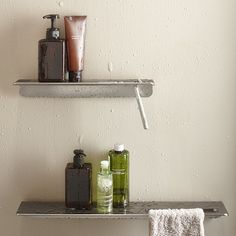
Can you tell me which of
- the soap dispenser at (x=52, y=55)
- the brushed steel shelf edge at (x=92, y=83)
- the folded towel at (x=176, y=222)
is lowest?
the folded towel at (x=176, y=222)

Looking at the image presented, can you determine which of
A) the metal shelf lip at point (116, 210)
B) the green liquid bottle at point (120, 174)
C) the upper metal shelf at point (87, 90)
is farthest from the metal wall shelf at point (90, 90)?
the metal shelf lip at point (116, 210)

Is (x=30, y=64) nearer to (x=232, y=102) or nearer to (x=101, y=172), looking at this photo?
(x=101, y=172)

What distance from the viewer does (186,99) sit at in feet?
5.41

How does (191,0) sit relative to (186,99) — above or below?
above

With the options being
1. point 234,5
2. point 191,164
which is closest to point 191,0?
point 234,5

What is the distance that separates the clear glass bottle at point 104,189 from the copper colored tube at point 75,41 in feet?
0.84

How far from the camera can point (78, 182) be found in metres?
1.60

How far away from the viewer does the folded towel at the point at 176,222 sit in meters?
1.55

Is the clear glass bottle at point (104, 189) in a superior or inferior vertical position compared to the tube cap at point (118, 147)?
inferior

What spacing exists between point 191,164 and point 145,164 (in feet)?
0.42

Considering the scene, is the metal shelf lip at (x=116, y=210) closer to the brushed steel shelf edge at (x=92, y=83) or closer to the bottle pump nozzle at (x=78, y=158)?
the bottle pump nozzle at (x=78, y=158)

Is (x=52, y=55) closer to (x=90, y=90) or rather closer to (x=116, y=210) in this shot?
(x=90, y=90)

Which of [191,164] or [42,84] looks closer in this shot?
[42,84]

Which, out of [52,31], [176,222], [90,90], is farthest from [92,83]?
[176,222]
